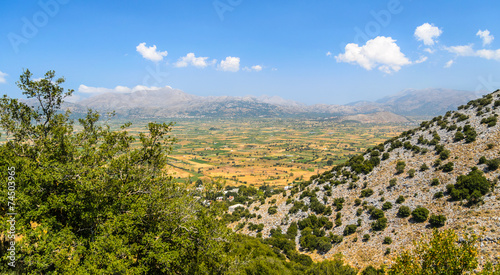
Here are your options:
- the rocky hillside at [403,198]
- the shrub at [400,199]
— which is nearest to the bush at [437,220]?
the rocky hillside at [403,198]

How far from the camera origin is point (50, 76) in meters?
17.3

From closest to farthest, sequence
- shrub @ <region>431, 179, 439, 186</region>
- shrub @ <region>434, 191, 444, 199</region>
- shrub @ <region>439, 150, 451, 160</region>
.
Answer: shrub @ <region>434, 191, 444, 199</region> < shrub @ <region>431, 179, 439, 186</region> < shrub @ <region>439, 150, 451, 160</region>

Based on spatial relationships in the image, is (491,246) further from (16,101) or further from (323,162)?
(323,162)

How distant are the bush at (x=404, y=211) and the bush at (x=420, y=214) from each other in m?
1.10

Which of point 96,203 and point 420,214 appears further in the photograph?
point 420,214

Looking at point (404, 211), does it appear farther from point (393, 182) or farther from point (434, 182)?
point (393, 182)

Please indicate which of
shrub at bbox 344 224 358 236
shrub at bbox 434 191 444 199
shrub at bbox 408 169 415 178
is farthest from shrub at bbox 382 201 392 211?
shrub at bbox 408 169 415 178

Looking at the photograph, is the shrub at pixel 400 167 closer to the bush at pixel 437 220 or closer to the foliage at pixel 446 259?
the bush at pixel 437 220

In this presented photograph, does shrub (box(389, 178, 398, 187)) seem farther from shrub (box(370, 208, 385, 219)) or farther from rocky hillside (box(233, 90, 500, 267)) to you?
shrub (box(370, 208, 385, 219))

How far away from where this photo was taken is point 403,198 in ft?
131

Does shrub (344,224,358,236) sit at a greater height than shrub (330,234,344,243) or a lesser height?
greater

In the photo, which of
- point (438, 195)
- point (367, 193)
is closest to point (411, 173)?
point (438, 195)

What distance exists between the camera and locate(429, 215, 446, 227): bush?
31594mm

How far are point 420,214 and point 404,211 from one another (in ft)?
8.61
